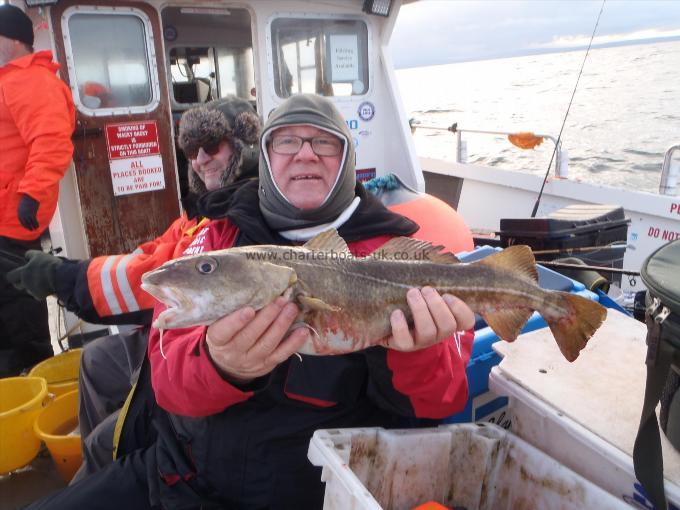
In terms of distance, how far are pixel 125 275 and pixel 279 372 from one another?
5.42 ft

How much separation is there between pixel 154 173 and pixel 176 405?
3.67 meters

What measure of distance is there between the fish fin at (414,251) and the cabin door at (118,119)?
384 centimetres

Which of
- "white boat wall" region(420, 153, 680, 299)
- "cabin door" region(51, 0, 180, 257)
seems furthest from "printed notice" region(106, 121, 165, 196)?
"white boat wall" region(420, 153, 680, 299)

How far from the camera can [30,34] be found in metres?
4.31

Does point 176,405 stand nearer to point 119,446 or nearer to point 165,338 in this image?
point 165,338

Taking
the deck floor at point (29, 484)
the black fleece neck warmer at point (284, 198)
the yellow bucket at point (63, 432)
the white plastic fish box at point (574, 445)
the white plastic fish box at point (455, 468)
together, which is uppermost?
the black fleece neck warmer at point (284, 198)

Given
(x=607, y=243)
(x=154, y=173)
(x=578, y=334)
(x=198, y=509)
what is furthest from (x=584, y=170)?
(x=198, y=509)

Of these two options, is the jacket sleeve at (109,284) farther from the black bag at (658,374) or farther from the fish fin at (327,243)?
the black bag at (658,374)

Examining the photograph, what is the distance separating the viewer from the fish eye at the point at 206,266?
1.67 meters

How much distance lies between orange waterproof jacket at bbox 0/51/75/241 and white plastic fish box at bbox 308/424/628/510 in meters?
3.64

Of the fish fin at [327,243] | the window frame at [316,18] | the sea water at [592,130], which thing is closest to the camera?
the fish fin at [327,243]

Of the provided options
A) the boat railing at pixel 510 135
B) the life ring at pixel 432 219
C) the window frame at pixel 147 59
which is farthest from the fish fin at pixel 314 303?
the boat railing at pixel 510 135

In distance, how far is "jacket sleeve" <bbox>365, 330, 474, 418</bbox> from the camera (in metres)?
2.00

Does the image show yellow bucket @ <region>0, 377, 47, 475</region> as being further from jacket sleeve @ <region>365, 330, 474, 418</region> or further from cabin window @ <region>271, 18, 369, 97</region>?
cabin window @ <region>271, 18, 369, 97</region>
